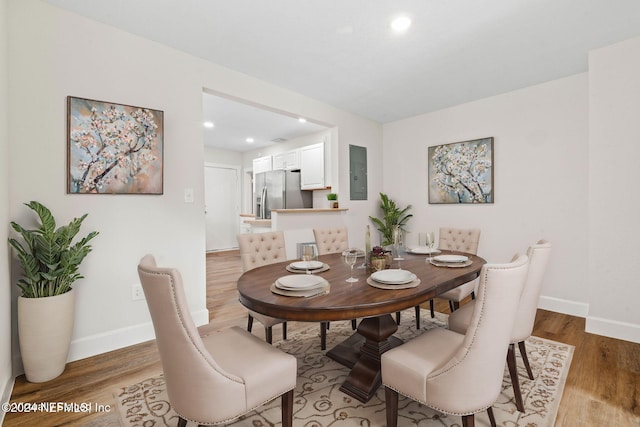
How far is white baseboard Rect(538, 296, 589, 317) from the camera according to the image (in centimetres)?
316

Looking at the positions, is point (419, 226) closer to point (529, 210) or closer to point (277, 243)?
point (529, 210)

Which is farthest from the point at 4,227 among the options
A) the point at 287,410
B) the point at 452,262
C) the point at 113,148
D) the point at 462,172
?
the point at 462,172

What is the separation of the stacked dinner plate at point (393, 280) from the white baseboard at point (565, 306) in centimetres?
279

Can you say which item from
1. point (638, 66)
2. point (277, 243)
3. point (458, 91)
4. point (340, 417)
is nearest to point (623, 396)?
point (340, 417)

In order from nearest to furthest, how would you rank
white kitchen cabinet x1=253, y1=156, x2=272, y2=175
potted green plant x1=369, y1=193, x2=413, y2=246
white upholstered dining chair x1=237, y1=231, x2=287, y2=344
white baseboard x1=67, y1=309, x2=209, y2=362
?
white baseboard x1=67, y1=309, x2=209, y2=362 → white upholstered dining chair x1=237, y1=231, x2=287, y2=344 → potted green plant x1=369, y1=193, x2=413, y2=246 → white kitchen cabinet x1=253, y1=156, x2=272, y2=175

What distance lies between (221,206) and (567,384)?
23.2ft

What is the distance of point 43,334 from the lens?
73.3 inches

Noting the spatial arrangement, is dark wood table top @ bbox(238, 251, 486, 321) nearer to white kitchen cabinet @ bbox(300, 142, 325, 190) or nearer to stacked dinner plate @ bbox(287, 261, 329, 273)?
stacked dinner plate @ bbox(287, 261, 329, 273)

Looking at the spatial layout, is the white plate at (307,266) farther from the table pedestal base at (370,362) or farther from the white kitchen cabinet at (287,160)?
the white kitchen cabinet at (287,160)

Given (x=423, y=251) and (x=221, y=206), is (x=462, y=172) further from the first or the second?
(x=221, y=206)

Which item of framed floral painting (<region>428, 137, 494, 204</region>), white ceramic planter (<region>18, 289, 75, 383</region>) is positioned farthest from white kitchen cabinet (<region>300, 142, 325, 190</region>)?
white ceramic planter (<region>18, 289, 75, 383</region>)

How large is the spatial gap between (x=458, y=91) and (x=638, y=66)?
1525mm

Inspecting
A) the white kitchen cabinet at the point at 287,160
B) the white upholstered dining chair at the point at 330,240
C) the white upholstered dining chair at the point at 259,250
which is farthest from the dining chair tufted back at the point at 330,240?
the white kitchen cabinet at the point at 287,160

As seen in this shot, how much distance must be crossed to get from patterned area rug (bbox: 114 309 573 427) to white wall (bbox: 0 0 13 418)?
2.24 ft
